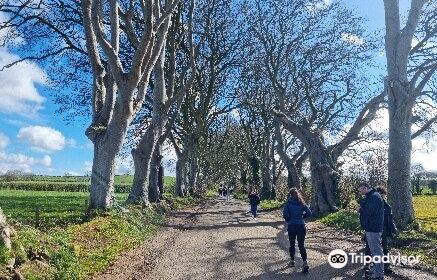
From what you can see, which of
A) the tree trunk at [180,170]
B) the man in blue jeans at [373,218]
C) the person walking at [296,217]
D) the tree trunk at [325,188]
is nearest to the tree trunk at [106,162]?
the person walking at [296,217]

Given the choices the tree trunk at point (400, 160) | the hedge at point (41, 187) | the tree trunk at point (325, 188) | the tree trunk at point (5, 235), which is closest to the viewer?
the tree trunk at point (5, 235)

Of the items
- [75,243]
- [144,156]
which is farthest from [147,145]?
[75,243]

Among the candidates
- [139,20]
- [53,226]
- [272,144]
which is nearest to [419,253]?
[53,226]

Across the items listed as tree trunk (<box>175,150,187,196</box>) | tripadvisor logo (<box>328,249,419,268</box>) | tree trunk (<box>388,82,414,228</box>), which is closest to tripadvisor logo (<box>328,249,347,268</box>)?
tripadvisor logo (<box>328,249,419,268</box>)

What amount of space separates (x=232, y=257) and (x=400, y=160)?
6295 millimetres

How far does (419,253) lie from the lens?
10477mm

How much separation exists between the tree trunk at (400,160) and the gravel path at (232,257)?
5.39 ft

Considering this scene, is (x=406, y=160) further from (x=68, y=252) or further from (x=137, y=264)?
(x=68, y=252)

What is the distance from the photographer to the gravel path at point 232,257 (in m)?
8.97

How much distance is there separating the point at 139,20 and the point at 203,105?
939cm

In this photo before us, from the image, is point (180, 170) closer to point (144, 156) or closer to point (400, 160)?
point (144, 156)

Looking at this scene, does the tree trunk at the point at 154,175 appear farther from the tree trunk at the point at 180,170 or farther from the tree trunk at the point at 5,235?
the tree trunk at the point at 5,235

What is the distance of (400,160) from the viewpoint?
1377 centimetres

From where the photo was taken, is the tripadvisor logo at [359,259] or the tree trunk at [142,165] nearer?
the tripadvisor logo at [359,259]
